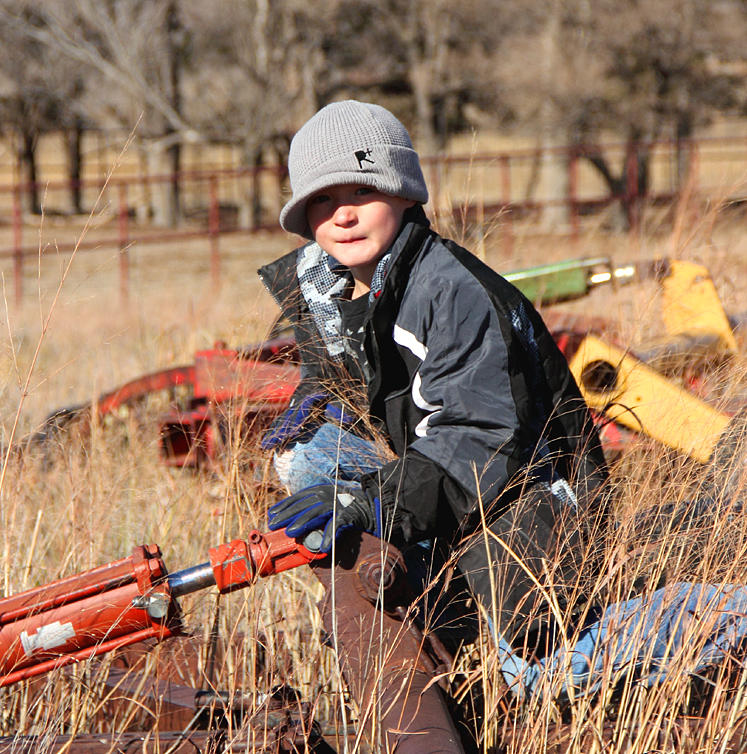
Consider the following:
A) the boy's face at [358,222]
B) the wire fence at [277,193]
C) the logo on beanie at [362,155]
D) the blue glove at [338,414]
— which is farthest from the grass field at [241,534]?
the wire fence at [277,193]

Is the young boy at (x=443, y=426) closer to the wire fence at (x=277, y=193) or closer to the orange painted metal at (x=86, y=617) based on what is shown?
the orange painted metal at (x=86, y=617)

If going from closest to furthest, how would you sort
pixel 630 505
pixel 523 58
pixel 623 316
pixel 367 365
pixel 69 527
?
pixel 630 505
pixel 367 365
pixel 69 527
pixel 623 316
pixel 523 58

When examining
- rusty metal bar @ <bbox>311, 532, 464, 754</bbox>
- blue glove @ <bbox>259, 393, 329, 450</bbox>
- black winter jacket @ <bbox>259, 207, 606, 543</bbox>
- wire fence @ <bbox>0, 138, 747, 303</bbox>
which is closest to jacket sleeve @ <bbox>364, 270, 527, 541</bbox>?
black winter jacket @ <bbox>259, 207, 606, 543</bbox>

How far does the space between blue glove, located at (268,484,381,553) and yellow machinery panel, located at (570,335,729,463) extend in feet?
2.46

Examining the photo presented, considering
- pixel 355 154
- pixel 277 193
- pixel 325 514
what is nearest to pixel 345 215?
pixel 355 154

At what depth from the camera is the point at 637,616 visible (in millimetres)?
1917

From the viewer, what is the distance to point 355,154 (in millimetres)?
2102

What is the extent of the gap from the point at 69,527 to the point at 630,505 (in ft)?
4.98

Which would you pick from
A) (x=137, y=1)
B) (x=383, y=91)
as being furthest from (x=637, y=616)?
(x=383, y=91)

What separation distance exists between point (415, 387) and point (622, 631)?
2.13 ft

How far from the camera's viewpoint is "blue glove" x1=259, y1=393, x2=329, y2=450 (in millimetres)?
2375

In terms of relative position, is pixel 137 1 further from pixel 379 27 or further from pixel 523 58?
pixel 523 58

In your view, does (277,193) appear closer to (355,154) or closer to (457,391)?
(355,154)

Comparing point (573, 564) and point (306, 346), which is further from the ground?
point (306, 346)
